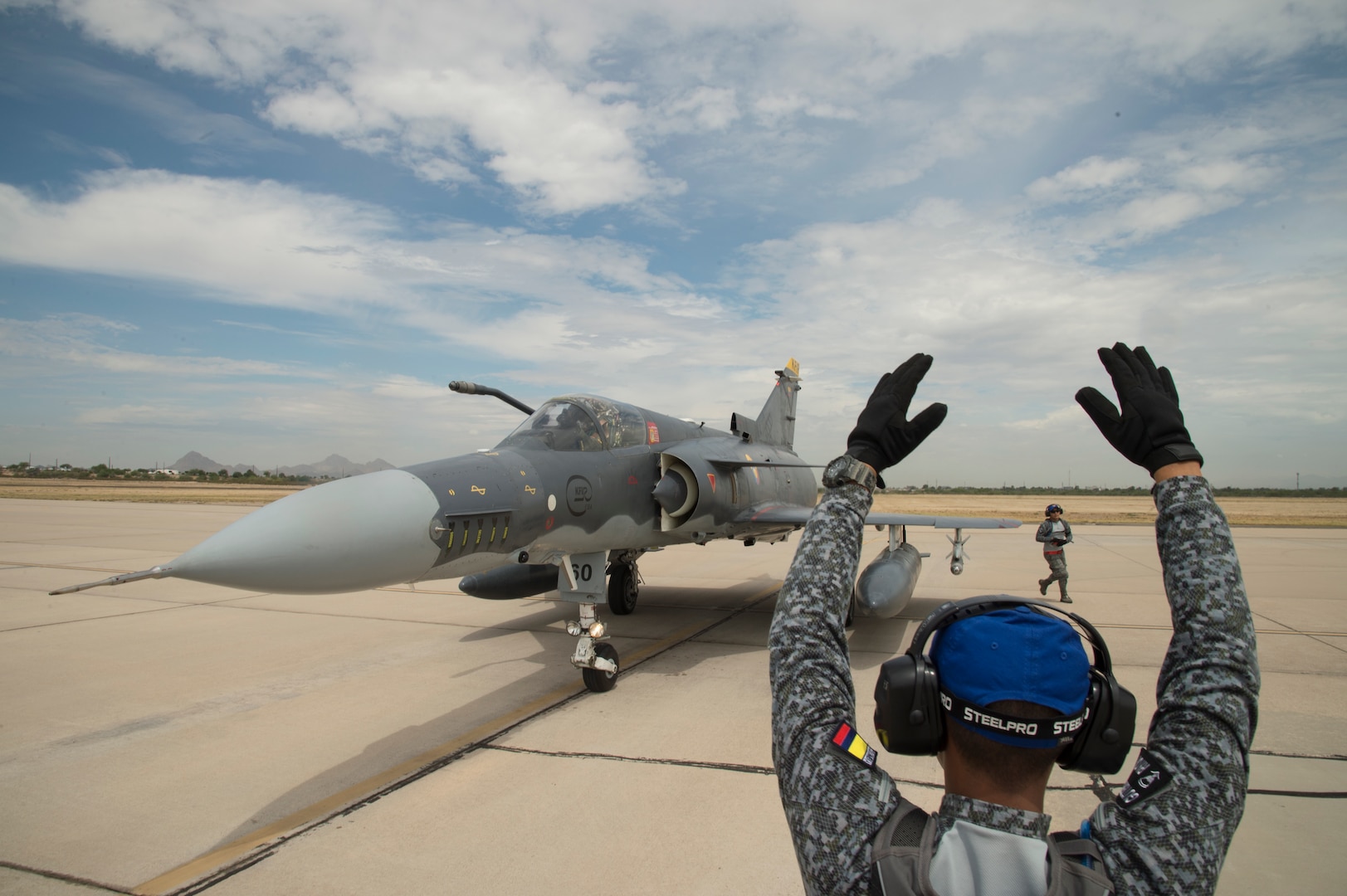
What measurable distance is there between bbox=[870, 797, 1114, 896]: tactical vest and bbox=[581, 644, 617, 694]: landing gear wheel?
5.71m

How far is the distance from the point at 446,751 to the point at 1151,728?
4924 mm

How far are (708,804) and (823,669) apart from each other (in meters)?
3.37

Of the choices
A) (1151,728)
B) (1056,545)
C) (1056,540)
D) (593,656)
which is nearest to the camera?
(1151,728)

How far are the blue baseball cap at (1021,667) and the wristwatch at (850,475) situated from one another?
0.42 m

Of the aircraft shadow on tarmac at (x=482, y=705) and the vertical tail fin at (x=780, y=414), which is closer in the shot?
the aircraft shadow on tarmac at (x=482, y=705)

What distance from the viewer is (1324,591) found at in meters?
13.1

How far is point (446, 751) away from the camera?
209 inches

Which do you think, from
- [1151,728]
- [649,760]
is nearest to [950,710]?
[1151,728]

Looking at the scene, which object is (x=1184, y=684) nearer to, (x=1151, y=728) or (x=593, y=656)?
(x=1151, y=728)

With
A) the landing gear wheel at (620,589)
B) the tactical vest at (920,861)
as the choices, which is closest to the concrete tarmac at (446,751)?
the landing gear wheel at (620,589)

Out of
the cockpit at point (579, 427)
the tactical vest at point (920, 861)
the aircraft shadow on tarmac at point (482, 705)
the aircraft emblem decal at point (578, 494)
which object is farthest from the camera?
the cockpit at point (579, 427)

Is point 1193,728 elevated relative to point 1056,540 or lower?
elevated

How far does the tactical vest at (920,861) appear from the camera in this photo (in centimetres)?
111

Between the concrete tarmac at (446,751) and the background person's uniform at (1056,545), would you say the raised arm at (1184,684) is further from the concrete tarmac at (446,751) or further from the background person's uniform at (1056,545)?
the background person's uniform at (1056,545)
